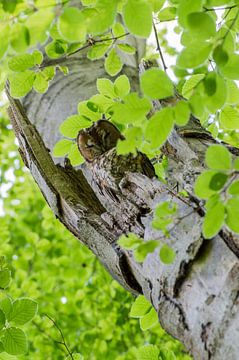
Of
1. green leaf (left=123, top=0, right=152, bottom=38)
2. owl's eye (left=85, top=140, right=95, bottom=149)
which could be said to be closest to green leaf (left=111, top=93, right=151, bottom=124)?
green leaf (left=123, top=0, right=152, bottom=38)

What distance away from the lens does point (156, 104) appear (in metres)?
1.37

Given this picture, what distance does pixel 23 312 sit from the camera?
131cm

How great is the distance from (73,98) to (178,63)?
4.19ft

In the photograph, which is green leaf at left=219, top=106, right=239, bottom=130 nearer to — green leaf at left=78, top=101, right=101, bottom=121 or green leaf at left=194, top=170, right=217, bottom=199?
green leaf at left=78, top=101, right=101, bottom=121

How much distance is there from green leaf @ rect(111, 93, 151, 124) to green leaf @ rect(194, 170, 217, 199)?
163mm

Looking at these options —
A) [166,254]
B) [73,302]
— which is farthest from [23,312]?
[73,302]

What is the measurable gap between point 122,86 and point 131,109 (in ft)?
1.50

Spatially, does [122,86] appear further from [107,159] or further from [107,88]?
[107,159]

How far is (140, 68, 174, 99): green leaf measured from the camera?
36.7 inches

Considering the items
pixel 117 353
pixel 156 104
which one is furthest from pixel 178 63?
pixel 117 353

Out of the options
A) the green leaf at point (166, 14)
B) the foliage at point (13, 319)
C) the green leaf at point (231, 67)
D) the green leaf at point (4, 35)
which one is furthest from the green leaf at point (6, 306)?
the green leaf at point (166, 14)

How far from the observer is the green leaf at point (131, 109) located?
3.05 feet

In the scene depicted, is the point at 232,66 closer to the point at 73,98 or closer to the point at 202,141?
the point at 202,141

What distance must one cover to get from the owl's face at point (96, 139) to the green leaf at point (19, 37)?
1.62ft
